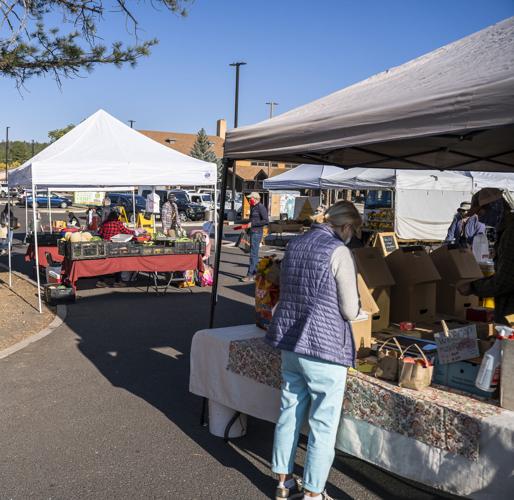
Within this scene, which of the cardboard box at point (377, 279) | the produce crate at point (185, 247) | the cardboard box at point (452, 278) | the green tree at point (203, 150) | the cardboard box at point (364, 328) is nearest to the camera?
the cardboard box at point (364, 328)

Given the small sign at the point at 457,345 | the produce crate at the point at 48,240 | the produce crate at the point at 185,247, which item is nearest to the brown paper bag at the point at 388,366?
the small sign at the point at 457,345

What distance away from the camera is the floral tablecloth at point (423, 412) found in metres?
2.89

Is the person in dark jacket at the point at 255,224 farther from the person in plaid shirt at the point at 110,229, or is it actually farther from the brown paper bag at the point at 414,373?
the brown paper bag at the point at 414,373

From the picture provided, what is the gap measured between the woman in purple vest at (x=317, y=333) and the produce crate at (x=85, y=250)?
22.6 feet

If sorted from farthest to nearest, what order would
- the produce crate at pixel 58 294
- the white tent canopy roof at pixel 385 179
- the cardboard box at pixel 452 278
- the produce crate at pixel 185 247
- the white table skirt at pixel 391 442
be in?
1. the white tent canopy roof at pixel 385 179
2. the produce crate at pixel 185 247
3. the produce crate at pixel 58 294
4. the cardboard box at pixel 452 278
5. the white table skirt at pixel 391 442

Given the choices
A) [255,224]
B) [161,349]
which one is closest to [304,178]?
[255,224]

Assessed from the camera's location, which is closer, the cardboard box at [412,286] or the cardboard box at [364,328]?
the cardboard box at [364,328]

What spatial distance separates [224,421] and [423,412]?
1.82 metres

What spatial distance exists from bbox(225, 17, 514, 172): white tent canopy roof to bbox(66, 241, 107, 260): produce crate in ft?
18.8

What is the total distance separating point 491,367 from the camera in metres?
2.96

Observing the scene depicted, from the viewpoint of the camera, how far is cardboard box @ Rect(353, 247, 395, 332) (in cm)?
432

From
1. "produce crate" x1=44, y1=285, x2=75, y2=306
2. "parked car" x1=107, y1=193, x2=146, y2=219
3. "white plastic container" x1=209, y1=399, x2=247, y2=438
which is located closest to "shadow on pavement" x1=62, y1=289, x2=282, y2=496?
"white plastic container" x1=209, y1=399, x2=247, y2=438

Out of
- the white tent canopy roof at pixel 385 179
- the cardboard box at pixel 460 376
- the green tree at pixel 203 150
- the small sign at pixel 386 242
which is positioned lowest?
the cardboard box at pixel 460 376

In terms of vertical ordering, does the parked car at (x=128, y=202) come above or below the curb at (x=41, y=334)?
above
